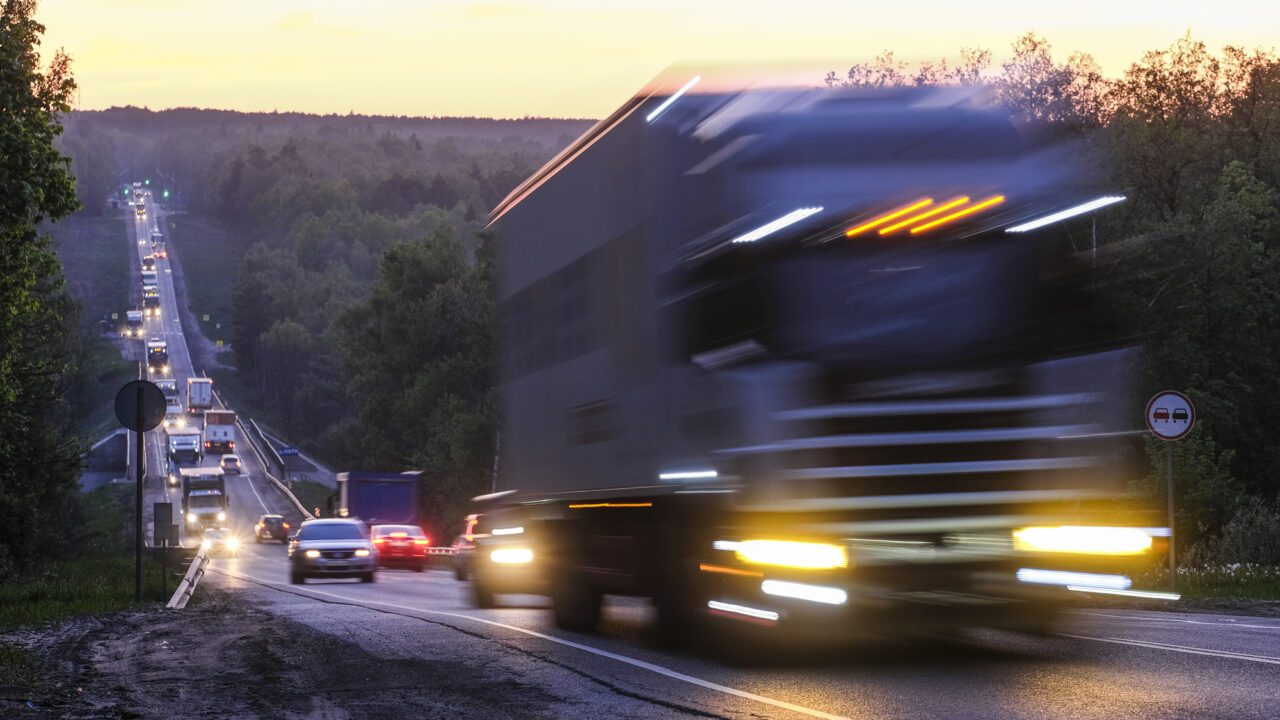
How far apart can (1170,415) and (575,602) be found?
9621 millimetres

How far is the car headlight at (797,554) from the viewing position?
10625mm

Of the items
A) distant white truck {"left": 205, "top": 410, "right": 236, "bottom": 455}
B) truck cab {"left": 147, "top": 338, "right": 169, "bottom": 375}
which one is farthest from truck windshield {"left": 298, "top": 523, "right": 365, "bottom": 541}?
truck cab {"left": 147, "top": 338, "right": 169, "bottom": 375}

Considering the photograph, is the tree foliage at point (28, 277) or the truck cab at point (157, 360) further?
the truck cab at point (157, 360)

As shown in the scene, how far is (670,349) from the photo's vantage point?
12117mm

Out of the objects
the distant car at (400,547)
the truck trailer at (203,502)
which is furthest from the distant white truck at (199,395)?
the distant car at (400,547)

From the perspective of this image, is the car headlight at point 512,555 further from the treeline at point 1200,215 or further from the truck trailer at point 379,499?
the truck trailer at point 379,499

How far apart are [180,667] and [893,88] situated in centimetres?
765

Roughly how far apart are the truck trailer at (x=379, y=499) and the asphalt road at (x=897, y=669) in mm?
32573

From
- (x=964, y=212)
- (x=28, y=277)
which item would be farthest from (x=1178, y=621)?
(x=28, y=277)

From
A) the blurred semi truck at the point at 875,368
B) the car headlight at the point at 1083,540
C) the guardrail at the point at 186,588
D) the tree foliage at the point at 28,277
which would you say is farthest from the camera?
the guardrail at the point at 186,588

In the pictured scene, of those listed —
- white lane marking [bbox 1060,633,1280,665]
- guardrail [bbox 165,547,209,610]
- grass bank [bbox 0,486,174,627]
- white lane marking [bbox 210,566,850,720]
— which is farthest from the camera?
guardrail [bbox 165,547,209,610]

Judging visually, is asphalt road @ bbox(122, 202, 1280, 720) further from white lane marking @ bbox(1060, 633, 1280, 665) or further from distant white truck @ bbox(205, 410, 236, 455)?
distant white truck @ bbox(205, 410, 236, 455)

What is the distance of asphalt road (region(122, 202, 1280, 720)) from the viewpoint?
31.3 feet

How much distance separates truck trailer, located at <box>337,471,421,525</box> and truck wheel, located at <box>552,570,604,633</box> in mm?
35461
